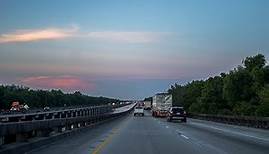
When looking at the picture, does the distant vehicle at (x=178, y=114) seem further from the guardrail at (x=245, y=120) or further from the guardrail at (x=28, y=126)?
the guardrail at (x=28, y=126)

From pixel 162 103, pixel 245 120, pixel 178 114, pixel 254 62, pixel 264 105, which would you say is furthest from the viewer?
pixel 162 103

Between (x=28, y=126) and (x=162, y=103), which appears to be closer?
(x=28, y=126)

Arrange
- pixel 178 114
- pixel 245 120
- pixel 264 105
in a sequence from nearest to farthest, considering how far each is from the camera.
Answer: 1. pixel 245 120
2. pixel 264 105
3. pixel 178 114

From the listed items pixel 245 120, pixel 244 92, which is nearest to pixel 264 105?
pixel 245 120

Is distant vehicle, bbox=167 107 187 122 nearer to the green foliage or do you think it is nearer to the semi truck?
the green foliage

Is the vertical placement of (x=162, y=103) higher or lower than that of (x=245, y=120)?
higher

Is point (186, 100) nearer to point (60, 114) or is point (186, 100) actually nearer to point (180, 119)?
point (180, 119)

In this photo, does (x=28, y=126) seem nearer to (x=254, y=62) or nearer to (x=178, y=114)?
(x=178, y=114)

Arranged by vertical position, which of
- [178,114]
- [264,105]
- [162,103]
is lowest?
[178,114]

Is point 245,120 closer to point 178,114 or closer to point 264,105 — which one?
point 264,105

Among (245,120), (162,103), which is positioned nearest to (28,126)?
(245,120)

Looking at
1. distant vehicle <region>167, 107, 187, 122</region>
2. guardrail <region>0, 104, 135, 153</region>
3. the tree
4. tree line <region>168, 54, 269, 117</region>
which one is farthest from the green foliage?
guardrail <region>0, 104, 135, 153</region>

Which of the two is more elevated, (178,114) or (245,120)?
(178,114)

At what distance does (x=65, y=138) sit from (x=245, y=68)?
62176 millimetres
